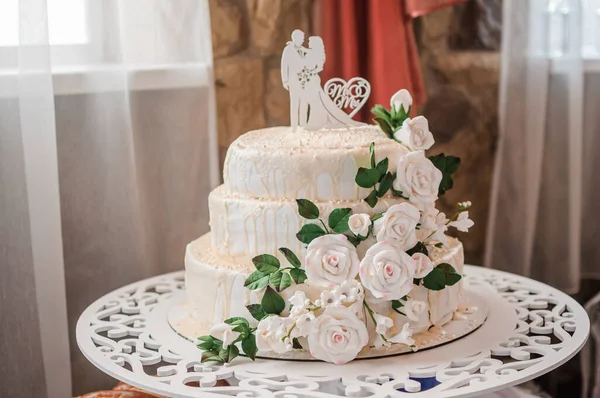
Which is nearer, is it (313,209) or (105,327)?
(313,209)

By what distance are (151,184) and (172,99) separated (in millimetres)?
233

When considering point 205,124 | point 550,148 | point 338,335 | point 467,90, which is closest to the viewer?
point 338,335

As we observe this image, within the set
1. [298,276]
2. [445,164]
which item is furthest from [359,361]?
[445,164]

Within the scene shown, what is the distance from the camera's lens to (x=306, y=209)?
1.44 meters

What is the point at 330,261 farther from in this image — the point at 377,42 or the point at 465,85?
the point at 465,85

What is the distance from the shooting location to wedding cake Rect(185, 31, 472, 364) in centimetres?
139

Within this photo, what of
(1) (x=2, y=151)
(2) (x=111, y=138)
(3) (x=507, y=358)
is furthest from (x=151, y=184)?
(3) (x=507, y=358)

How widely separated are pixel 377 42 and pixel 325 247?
3.25 ft

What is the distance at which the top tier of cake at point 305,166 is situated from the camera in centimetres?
149

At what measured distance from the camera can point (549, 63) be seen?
2322mm

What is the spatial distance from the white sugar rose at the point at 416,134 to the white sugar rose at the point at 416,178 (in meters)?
0.06

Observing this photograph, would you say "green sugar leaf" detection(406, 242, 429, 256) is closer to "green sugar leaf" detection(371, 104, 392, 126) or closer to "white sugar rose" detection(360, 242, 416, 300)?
"white sugar rose" detection(360, 242, 416, 300)

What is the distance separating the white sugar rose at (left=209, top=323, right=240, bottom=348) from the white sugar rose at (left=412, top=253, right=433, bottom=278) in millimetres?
354

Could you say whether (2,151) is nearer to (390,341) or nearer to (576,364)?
(390,341)
